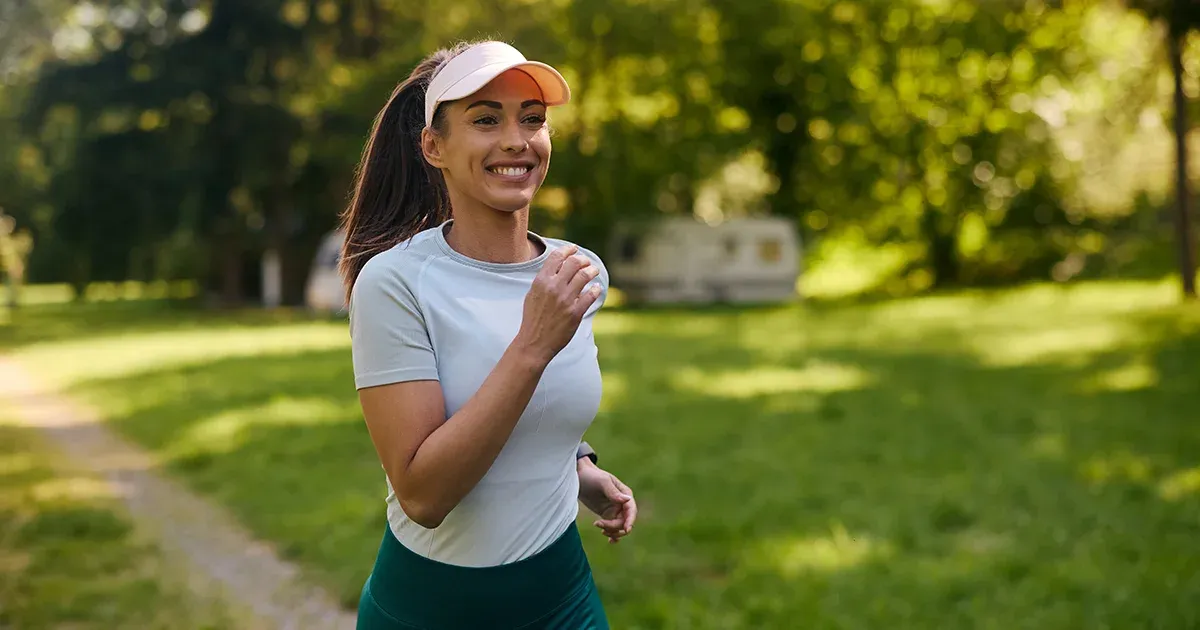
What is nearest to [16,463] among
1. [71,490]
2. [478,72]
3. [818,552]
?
[71,490]

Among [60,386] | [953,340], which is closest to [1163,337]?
[953,340]

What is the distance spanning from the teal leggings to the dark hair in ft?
1.96

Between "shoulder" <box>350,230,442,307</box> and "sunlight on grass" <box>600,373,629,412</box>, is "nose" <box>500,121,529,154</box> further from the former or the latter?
"sunlight on grass" <box>600,373,629,412</box>

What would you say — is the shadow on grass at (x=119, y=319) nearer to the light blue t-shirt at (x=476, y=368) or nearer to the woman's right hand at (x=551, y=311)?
the light blue t-shirt at (x=476, y=368)

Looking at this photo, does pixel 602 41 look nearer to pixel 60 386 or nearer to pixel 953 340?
pixel 953 340

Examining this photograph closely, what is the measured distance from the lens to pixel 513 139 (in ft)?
7.19

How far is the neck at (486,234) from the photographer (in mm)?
2230

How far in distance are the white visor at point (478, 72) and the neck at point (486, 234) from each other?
0.19 m

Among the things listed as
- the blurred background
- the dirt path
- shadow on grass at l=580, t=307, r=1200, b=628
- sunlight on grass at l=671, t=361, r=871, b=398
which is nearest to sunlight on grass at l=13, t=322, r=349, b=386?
the blurred background

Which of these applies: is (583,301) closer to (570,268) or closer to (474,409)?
(570,268)

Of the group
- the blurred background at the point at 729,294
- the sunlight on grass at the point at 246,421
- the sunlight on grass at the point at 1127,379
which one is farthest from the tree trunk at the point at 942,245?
the sunlight on grass at the point at 246,421

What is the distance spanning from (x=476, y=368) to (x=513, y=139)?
0.43 metres

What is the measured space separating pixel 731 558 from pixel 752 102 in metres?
31.0

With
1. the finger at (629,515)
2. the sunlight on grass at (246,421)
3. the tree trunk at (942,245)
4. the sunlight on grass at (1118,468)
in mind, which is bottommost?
the tree trunk at (942,245)
